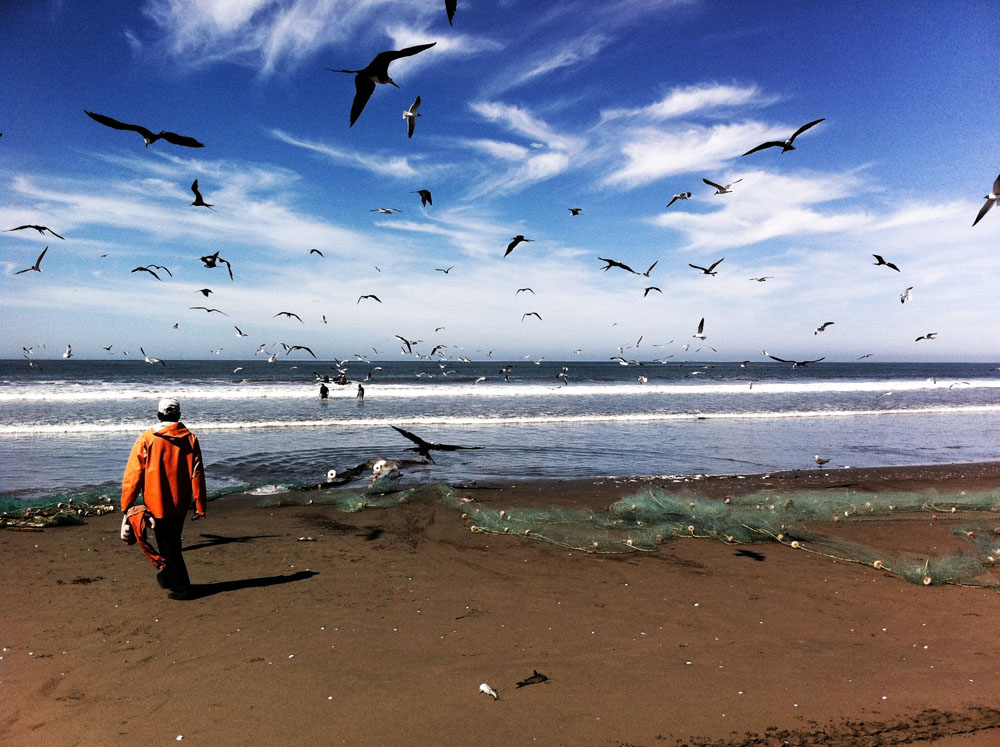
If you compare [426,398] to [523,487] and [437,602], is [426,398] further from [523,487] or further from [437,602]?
[437,602]

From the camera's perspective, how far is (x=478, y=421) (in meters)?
23.9

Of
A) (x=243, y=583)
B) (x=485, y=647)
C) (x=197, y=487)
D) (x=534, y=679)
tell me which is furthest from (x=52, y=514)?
(x=534, y=679)

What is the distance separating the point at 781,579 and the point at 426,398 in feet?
95.9

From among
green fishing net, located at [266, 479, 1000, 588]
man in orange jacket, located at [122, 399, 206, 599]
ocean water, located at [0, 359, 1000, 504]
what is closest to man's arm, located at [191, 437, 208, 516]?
man in orange jacket, located at [122, 399, 206, 599]

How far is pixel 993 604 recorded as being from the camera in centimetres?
537

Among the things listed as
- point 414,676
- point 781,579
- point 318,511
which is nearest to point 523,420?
point 318,511

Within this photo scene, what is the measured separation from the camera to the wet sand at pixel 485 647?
12.0ft

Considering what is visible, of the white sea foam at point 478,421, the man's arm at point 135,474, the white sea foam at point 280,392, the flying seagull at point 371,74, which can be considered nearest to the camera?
the flying seagull at point 371,74

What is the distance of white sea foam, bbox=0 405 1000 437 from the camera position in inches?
767

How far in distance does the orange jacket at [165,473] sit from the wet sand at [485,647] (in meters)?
1.02

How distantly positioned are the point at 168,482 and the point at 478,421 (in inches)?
731

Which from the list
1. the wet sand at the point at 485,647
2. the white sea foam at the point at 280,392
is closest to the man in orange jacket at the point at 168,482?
the wet sand at the point at 485,647

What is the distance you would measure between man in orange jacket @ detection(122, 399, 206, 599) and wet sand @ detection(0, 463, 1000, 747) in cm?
44

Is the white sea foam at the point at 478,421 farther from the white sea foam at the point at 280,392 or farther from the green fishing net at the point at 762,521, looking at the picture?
the green fishing net at the point at 762,521
